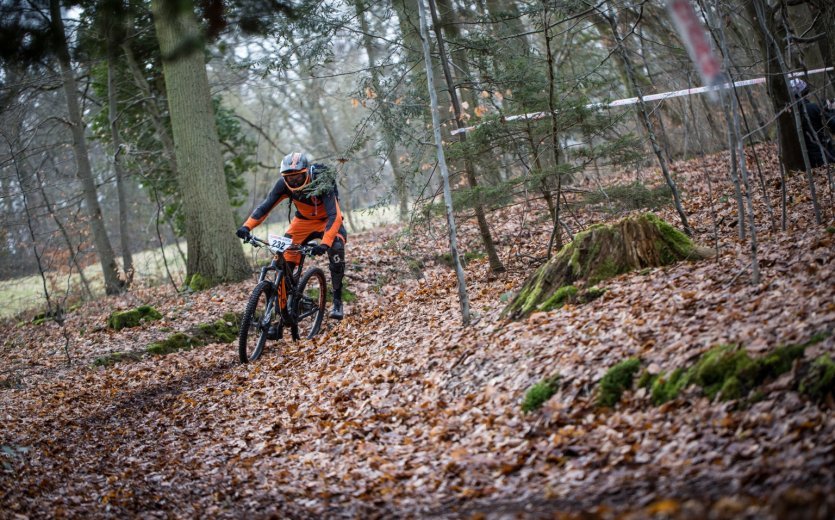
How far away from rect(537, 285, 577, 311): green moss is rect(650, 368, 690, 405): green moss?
2362 millimetres

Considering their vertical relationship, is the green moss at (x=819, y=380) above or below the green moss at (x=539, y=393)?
above

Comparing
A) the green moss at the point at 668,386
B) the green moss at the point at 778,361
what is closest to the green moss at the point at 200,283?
the green moss at the point at 668,386

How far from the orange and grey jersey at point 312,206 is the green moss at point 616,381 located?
5317 mm

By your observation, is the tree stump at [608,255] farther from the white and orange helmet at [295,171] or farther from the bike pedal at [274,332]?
the white and orange helmet at [295,171]

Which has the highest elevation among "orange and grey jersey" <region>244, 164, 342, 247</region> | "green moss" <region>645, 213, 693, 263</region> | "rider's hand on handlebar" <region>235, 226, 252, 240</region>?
"orange and grey jersey" <region>244, 164, 342, 247</region>

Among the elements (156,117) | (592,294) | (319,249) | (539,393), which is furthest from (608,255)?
(156,117)

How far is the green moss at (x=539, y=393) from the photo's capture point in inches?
215

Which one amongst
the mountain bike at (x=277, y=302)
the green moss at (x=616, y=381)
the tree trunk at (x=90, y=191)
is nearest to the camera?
the green moss at (x=616, y=381)

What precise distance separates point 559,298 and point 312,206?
4268 mm

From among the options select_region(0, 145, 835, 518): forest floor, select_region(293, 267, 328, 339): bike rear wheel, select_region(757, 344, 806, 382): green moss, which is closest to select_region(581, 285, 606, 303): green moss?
select_region(0, 145, 835, 518): forest floor

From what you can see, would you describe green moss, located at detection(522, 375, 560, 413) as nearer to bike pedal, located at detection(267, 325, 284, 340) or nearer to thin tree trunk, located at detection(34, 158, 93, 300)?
bike pedal, located at detection(267, 325, 284, 340)

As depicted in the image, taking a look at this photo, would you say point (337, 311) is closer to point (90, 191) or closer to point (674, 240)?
point (674, 240)

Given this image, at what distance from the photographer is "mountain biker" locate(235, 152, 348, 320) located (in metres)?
9.80

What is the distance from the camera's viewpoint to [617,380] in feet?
17.0
